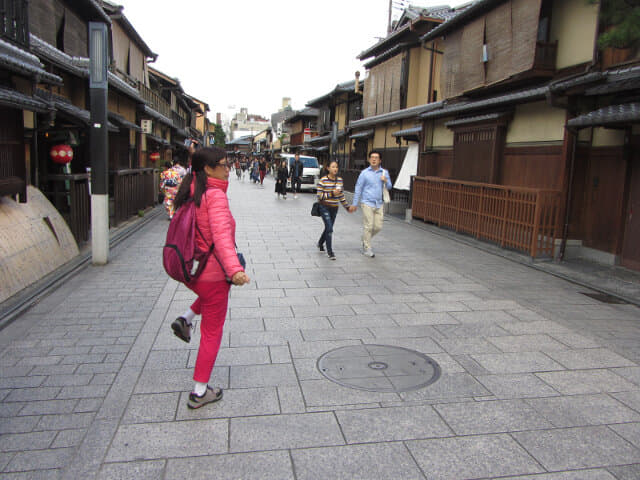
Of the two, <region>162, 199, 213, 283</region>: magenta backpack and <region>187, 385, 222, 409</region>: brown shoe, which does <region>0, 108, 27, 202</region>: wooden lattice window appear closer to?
<region>162, 199, 213, 283</region>: magenta backpack

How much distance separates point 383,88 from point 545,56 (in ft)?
37.6

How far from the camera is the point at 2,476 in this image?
107 inches

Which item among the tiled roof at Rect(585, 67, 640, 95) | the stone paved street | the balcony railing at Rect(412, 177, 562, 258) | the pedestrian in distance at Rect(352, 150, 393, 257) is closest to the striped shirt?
the pedestrian in distance at Rect(352, 150, 393, 257)

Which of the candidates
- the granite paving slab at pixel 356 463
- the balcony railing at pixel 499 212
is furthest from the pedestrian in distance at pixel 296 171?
the granite paving slab at pixel 356 463

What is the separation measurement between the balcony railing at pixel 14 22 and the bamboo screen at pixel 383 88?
14.4 meters

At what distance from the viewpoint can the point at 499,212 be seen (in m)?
10.5

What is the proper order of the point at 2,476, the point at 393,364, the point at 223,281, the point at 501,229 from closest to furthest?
the point at 2,476
the point at 223,281
the point at 393,364
the point at 501,229

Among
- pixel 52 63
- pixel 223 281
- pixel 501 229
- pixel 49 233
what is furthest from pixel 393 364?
pixel 52 63

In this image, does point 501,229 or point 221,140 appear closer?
point 501,229

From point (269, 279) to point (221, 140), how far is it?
88.8 meters

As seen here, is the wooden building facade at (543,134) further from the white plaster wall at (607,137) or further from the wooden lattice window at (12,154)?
the wooden lattice window at (12,154)

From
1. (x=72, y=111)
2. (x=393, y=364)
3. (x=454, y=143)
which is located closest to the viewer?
(x=393, y=364)

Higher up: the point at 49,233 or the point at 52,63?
the point at 52,63

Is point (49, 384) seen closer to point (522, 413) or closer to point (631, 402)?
point (522, 413)
